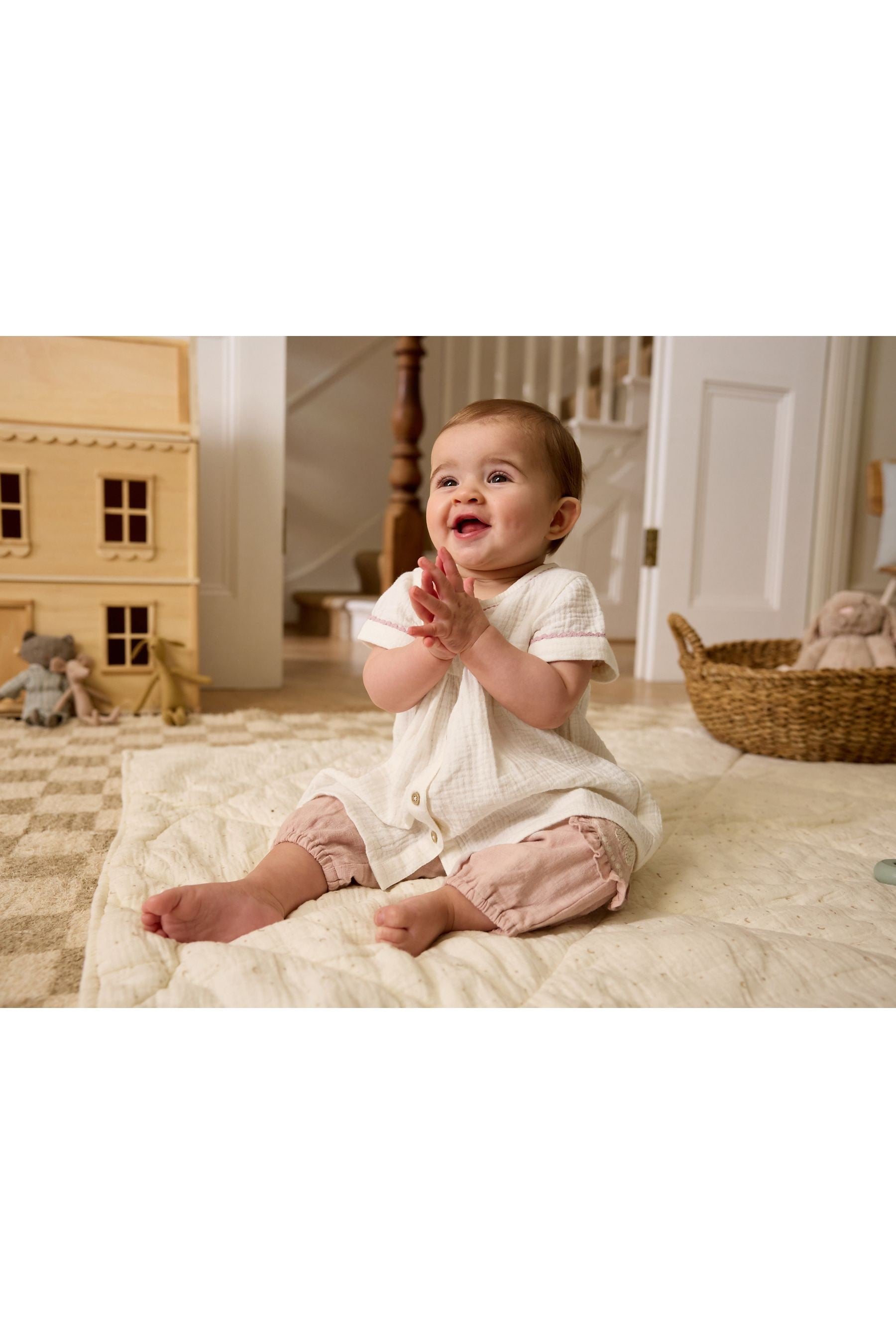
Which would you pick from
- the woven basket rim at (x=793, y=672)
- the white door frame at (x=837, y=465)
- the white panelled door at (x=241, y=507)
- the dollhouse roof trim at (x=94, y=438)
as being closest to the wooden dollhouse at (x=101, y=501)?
the dollhouse roof trim at (x=94, y=438)

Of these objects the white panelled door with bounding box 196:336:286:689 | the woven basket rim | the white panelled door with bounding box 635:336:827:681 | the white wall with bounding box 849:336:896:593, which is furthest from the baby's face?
the white wall with bounding box 849:336:896:593

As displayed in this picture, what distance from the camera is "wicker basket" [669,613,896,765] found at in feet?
4.41

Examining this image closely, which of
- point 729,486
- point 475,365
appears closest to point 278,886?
point 729,486

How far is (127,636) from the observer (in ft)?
5.65

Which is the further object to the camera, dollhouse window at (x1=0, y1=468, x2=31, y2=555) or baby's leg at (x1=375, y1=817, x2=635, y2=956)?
dollhouse window at (x1=0, y1=468, x2=31, y2=555)

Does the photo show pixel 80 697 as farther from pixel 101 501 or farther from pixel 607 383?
pixel 607 383

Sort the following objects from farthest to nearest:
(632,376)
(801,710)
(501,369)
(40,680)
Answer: (501,369) → (632,376) → (40,680) → (801,710)

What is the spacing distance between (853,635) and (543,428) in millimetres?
1069

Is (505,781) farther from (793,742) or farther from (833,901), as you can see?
(793,742)

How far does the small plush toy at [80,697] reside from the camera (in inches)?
62.7

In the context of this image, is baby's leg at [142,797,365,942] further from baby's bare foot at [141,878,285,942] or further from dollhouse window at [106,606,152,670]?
dollhouse window at [106,606,152,670]

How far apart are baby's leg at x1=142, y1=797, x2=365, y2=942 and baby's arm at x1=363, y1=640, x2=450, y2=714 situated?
0.36 ft

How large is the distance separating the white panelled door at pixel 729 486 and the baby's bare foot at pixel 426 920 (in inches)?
74.4

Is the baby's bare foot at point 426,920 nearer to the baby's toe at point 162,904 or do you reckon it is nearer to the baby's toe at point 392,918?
the baby's toe at point 392,918
